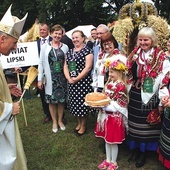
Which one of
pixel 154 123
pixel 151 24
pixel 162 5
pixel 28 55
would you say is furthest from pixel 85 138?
pixel 162 5

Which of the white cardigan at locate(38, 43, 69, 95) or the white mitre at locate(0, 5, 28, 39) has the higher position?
the white mitre at locate(0, 5, 28, 39)

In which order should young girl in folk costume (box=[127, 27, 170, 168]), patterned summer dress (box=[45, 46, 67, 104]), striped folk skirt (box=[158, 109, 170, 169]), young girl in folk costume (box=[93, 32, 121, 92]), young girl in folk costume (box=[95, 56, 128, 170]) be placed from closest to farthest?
striped folk skirt (box=[158, 109, 170, 169]) < young girl in folk costume (box=[127, 27, 170, 168]) < young girl in folk costume (box=[95, 56, 128, 170]) < young girl in folk costume (box=[93, 32, 121, 92]) < patterned summer dress (box=[45, 46, 67, 104])

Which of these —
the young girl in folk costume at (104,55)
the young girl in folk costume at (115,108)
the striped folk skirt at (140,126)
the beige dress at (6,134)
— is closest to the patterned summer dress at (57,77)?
the young girl in folk costume at (104,55)

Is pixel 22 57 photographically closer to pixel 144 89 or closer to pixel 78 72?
pixel 78 72

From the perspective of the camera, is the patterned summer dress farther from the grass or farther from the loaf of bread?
the loaf of bread

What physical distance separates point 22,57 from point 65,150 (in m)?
1.76

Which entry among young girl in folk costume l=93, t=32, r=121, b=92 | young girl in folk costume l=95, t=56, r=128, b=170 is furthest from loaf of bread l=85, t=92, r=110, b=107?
young girl in folk costume l=93, t=32, r=121, b=92

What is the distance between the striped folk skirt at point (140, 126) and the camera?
356 cm

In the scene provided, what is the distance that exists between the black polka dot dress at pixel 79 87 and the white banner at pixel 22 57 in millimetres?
714

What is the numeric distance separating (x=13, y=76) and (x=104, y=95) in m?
3.22

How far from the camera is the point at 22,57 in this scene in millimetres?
4805

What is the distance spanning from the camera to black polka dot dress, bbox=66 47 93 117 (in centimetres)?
441

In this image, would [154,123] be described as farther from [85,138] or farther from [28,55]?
[28,55]

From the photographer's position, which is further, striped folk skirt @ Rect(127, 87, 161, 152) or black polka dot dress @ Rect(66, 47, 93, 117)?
black polka dot dress @ Rect(66, 47, 93, 117)
